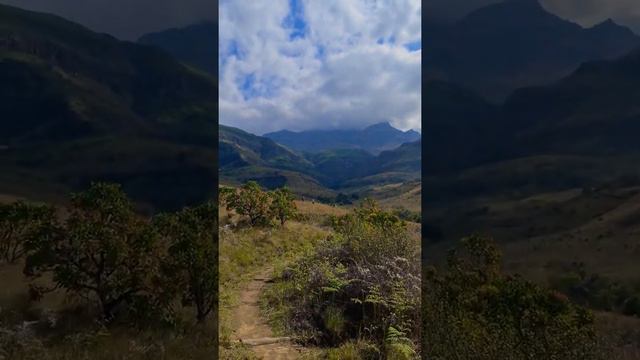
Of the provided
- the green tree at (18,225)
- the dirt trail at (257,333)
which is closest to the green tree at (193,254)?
the green tree at (18,225)

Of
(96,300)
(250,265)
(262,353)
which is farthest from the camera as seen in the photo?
(250,265)

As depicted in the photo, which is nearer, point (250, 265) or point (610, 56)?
point (610, 56)

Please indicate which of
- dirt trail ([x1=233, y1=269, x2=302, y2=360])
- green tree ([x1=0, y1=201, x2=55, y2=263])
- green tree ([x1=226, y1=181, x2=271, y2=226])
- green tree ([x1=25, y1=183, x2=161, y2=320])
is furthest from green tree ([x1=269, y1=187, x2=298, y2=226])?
green tree ([x1=0, y1=201, x2=55, y2=263])

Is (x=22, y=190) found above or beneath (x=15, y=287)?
above

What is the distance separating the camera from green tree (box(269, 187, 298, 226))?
25828 millimetres

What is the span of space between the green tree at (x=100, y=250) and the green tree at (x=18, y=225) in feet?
0.31

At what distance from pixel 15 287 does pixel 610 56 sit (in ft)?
20.2

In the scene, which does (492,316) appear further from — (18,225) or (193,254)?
(18,225)

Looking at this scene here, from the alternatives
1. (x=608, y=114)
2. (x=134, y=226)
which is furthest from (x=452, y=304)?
(x=134, y=226)

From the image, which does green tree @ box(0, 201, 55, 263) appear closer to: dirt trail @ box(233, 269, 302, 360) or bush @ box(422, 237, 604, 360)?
dirt trail @ box(233, 269, 302, 360)

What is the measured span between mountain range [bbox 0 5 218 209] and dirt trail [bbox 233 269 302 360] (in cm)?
233

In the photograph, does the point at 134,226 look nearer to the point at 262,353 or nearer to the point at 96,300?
the point at 96,300

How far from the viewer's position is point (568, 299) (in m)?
5.24

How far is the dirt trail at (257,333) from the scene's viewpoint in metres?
7.32
